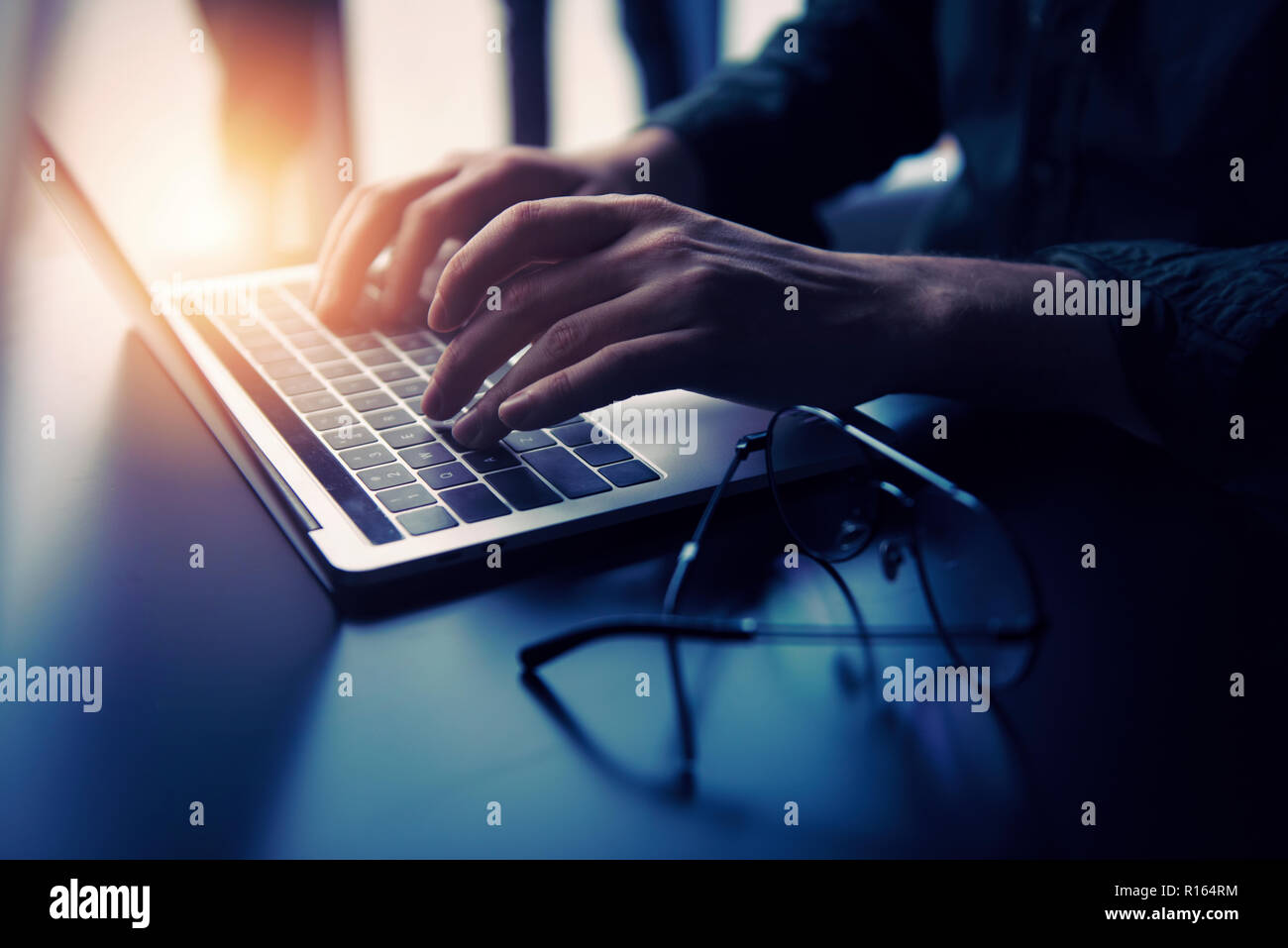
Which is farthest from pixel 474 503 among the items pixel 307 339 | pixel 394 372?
pixel 307 339

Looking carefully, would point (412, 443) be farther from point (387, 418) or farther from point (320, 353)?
point (320, 353)

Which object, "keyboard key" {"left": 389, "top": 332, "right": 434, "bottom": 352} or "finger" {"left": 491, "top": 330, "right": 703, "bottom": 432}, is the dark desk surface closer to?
"finger" {"left": 491, "top": 330, "right": 703, "bottom": 432}

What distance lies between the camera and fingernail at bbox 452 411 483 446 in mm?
552

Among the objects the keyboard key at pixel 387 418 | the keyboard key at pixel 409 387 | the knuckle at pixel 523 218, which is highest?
the knuckle at pixel 523 218

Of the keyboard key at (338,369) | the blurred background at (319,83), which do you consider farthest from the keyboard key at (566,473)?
the blurred background at (319,83)

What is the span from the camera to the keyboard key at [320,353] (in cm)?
72

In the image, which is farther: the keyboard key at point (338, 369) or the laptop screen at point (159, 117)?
the laptop screen at point (159, 117)

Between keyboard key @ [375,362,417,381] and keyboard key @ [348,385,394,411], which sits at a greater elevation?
keyboard key @ [375,362,417,381]

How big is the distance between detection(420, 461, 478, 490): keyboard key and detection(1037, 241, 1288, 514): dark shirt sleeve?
1.42 ft

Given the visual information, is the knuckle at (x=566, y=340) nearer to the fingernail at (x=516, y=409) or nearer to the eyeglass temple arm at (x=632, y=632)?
the fingernail at (x=516, y=409)

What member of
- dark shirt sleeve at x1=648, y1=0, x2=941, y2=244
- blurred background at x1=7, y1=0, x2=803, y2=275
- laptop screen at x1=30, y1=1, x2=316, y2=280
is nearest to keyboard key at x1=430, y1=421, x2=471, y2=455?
dark shirt sleeve at x1=648, y1=0, x2=941, y2=244

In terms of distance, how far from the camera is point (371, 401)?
0.64m

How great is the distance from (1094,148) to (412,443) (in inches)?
28.5

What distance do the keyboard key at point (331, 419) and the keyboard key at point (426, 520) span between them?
0.47 feet
